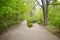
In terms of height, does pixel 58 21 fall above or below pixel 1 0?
below

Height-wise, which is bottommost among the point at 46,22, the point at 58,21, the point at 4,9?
the point at 46,22

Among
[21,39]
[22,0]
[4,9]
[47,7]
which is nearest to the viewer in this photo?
[4,9]

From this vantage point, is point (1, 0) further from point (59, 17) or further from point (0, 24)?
point (59, 17)

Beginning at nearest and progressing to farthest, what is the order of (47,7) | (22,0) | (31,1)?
(47,7), (22,0), (31,1)

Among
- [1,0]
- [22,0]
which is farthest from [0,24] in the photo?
[22,0]

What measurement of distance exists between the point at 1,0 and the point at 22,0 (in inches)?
786

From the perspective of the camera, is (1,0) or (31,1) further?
(31,1)

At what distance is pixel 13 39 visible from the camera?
497 inches

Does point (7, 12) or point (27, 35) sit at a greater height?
point (7, 12)

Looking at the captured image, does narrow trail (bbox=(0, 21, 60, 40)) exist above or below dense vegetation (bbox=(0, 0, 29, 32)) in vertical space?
below

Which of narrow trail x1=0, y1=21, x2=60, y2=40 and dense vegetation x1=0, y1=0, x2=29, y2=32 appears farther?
narrow trail x1=0, y1=21, x2=60, y2=40

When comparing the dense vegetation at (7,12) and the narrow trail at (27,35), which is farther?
the narrow trail at (27,35)

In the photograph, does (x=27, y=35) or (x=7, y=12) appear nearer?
(x=7, y=12)

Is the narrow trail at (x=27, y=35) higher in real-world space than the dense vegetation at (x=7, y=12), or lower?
lower
